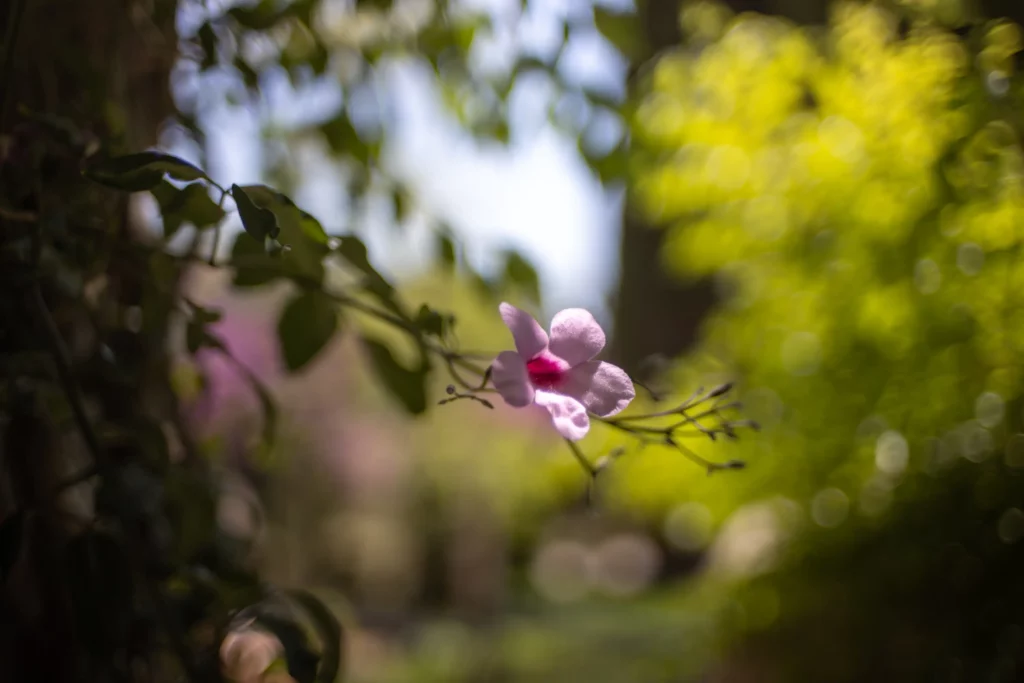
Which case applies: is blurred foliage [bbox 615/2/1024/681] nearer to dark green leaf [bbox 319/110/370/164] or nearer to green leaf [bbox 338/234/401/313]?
dark green leaf [bbox 319/110/370/164]

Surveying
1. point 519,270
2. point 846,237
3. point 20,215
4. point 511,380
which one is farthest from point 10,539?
point 846,237

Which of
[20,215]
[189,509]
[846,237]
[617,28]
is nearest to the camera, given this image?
[20,215]

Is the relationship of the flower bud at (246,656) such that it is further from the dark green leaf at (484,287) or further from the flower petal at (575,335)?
the flower petal at (575,335)

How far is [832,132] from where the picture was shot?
32.9 inches

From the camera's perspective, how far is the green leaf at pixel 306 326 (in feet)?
1.52

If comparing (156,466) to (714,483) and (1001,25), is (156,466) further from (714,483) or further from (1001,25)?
(714,483)

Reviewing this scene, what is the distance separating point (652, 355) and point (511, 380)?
54cm

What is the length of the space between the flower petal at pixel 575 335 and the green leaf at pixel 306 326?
0.63 feet

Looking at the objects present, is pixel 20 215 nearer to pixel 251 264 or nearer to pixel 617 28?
pixel 251 264

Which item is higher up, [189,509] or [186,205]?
[186,205]

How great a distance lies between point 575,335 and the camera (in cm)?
31

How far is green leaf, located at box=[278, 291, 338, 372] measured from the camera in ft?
1.52

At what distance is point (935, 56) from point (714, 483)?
564mm

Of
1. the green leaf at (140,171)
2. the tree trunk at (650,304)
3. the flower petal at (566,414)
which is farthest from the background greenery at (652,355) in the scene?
the tree trunk at (650,304)
